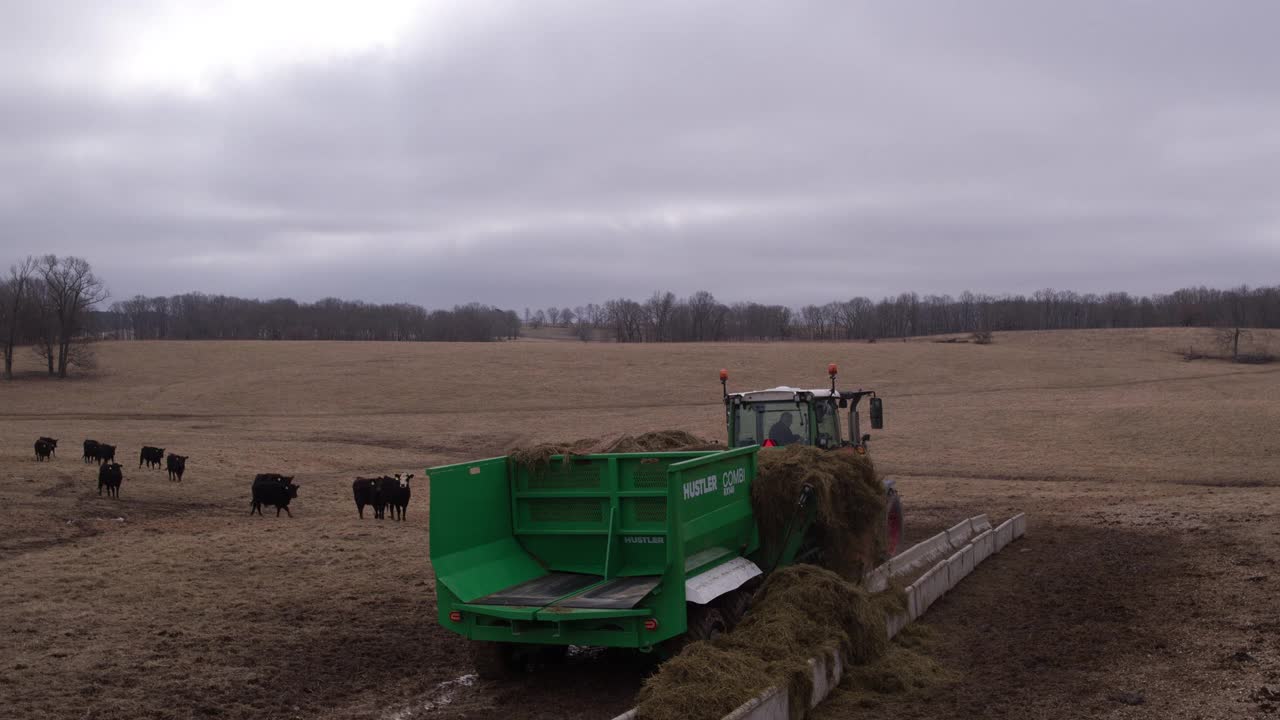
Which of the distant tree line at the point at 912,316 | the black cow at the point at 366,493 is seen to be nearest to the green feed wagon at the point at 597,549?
the black cow at the point at 366,493

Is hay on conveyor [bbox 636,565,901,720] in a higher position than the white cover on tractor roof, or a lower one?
lower

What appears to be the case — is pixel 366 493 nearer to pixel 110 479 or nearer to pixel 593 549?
pixel 110 479

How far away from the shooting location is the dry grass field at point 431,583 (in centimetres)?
781

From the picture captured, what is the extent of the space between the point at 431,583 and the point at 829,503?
18.6 ft

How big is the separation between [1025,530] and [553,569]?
35.7ft

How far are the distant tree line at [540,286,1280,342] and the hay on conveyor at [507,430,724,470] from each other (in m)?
131

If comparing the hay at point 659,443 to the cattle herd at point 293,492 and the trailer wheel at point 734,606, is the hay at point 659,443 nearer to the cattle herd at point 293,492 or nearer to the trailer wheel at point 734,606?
the trailer wheel at point 734,606

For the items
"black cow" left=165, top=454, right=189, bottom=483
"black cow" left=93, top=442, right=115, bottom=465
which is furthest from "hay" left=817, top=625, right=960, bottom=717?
"black cow" left=93, top=442, right=115, bottom=465

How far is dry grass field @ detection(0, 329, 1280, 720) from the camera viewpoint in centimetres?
781

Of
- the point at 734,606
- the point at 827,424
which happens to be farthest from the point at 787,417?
the point at 734,606

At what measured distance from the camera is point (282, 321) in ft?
476

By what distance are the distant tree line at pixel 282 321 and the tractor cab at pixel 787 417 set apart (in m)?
138

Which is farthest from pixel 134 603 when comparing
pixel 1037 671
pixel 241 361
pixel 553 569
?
pixel 241 361

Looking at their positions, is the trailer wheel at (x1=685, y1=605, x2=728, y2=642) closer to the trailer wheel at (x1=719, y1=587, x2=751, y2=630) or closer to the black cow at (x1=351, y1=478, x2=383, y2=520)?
the trailer wheel at (x1=719, y1=587, x2=751, y2=630)
